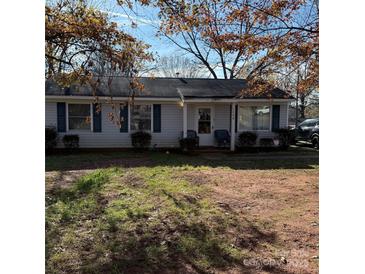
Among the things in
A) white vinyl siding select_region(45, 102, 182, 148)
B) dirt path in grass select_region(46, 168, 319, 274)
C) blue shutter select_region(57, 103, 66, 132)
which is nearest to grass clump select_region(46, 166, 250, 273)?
dirt path in grass select_region(46, 168, 319, 274)

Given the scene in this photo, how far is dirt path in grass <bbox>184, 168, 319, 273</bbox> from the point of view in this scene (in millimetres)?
3930

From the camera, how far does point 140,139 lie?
15.3 metres

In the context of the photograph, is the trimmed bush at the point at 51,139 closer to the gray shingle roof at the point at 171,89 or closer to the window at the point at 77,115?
the window at the point at 77,115

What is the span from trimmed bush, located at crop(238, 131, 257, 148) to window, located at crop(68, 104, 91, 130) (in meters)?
7.37

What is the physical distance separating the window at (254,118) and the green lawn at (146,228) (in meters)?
8.45

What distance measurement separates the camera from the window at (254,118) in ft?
54.4

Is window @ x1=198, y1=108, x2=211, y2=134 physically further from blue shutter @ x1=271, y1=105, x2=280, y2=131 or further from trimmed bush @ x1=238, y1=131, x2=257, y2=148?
blue shutter @ x1=271, y1=105, x2=280, y2=131

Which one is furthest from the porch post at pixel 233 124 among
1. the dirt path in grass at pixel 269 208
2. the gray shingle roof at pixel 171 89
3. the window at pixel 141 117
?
the dirt path in grass at pixel 269 208
